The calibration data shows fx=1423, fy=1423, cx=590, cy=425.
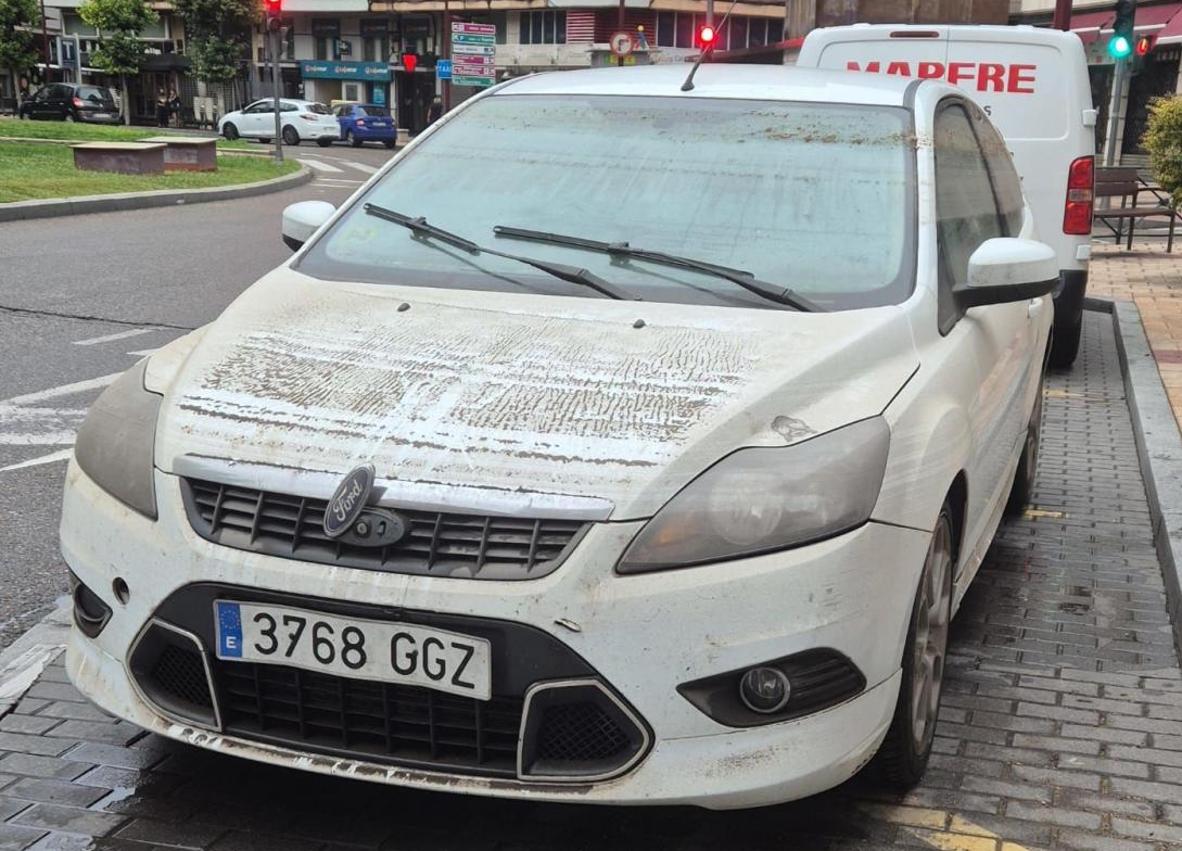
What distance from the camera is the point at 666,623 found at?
8.43 feet

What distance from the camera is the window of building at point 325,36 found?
242 feet

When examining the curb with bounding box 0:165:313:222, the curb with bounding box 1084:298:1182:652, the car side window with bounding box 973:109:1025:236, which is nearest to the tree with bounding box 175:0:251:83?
the curb with bounding box 0:165:313:222

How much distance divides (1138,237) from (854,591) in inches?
702

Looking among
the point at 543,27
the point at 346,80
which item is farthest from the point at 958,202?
the point at 346,80

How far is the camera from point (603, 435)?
2.73 m

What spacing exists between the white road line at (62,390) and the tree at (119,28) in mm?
64184

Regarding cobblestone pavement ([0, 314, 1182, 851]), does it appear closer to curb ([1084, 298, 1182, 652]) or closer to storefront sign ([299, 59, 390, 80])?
curb ([1084, 298, 1182, 652])

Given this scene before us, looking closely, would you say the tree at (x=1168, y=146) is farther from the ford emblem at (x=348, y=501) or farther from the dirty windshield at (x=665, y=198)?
the ford emblem at (x=348, y=501)

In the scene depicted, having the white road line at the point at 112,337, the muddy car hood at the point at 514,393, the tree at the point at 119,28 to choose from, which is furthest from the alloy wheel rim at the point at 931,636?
the tree at the point at 119,28

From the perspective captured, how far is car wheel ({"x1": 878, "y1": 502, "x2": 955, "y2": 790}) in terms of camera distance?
3.04 metres

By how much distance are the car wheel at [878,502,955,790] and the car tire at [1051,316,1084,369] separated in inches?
242

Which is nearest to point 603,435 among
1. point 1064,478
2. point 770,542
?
point 770,542

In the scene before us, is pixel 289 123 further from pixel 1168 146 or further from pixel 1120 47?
pixel 1168 146

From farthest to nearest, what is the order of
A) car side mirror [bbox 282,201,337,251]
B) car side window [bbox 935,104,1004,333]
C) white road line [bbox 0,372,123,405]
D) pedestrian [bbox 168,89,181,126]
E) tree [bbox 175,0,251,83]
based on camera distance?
pedestrian [bbox 168,89,181,126] → tree [bbox 175,0,251,83] → white road line [bbox 0,372,123,405] → car side mirror [bbox 282,201,337,251] → car side window [bbox 935,104,1004,333]
